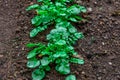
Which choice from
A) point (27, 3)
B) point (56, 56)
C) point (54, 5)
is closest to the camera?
point (56, 56)

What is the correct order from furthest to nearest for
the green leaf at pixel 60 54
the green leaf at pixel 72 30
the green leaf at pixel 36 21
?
1. the green leaf at pixel 36 21
2. the green leaf at pixel 72 30
3. the green leaf at pixel 60 54

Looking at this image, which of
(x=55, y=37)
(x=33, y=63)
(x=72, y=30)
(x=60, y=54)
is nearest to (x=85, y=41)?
(x=72, y=30)

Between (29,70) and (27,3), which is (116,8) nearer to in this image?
(27,3)

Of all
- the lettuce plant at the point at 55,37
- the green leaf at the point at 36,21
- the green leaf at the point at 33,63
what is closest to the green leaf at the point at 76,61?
the lettuce plant at the point at 55,37

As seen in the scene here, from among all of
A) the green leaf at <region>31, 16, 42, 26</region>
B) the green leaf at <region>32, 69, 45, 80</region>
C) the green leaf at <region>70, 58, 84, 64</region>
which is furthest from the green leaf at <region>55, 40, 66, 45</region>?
the green leaf at <region>31, 16, 42, 26</region>

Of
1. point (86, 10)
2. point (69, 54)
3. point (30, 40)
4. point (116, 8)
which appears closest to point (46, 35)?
point (30, 40)

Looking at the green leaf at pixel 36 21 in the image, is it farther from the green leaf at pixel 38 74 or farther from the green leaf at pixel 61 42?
the green leaf at pixel 38 74
